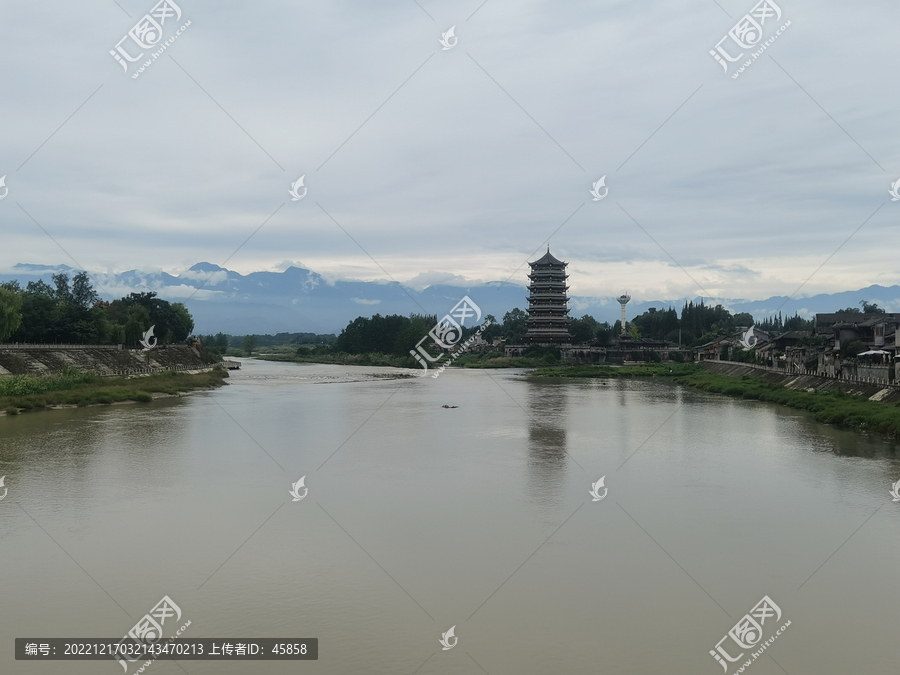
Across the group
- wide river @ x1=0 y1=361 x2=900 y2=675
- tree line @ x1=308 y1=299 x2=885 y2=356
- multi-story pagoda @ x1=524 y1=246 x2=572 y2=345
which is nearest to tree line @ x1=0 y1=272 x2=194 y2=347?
wide river @ x1=0 y1=361 x2=900 y2=675

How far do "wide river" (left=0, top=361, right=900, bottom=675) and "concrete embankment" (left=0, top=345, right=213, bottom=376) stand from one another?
1279cm

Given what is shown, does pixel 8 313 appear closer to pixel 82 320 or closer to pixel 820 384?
pixel 82 320

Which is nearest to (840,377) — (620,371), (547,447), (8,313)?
(547,447)

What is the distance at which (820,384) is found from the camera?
30344mm

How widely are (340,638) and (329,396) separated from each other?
92.4 feet

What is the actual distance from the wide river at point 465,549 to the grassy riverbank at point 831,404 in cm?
108

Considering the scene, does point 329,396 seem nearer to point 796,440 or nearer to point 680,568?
point 796,440

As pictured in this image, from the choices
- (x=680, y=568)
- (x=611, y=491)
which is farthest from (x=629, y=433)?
(x=680, y=568)

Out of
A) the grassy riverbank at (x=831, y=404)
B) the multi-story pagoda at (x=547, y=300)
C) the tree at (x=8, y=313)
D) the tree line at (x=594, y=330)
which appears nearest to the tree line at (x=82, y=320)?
the tree at (x=8, y=313)

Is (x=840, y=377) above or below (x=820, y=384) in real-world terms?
above

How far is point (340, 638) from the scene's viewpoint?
23.8ft

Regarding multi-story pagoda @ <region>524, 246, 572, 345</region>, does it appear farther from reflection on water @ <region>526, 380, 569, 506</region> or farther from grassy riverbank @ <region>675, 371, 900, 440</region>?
reflection on water @ <region>526, 380, 569, 506</region>

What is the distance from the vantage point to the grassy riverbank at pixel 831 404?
20484 mm

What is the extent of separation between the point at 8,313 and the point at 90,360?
4.86m
